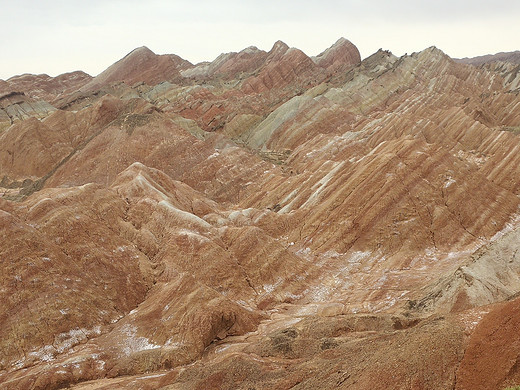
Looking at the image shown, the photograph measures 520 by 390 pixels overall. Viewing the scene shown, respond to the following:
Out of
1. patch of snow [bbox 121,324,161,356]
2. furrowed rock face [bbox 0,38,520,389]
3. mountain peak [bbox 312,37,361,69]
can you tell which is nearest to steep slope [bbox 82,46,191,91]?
mountain peak [bbox 312,37,361,69]

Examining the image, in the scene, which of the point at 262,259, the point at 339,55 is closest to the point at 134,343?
the point at 262,259

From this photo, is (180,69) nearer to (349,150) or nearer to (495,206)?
(349,150)

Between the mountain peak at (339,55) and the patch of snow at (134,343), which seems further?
the mountain peak at (339,55)

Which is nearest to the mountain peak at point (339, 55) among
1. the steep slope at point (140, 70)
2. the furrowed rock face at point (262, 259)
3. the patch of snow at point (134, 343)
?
the steep slope at point (140, 70)

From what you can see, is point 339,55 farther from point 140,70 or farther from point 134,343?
point 134,343

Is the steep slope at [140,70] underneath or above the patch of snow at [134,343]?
above

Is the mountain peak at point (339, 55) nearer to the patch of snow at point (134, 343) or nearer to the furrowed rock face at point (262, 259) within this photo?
the furrowed rock face at point (262, 259)

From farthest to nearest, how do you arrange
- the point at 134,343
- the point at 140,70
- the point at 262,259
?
the point at 140,70 < the point at 262,259 < the point at 134,343

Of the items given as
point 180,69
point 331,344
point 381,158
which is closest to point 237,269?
point 331,344
